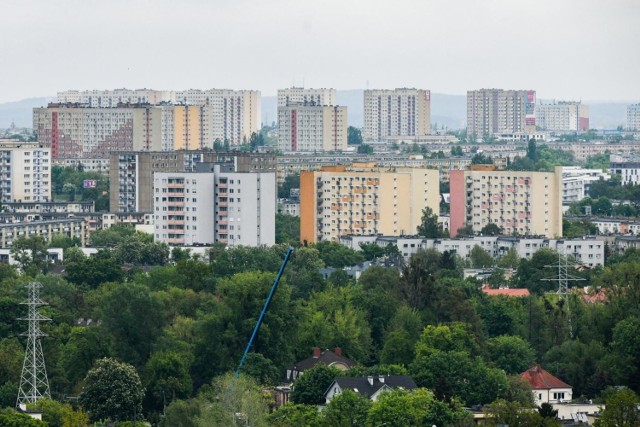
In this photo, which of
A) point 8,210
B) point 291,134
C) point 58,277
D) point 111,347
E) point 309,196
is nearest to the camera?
point 111,347

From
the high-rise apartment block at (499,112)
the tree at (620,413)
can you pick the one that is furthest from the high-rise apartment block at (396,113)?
the tree at (620,413)

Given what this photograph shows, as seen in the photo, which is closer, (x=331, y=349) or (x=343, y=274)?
(x=331, y=349)

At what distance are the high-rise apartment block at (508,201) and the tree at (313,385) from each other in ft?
101

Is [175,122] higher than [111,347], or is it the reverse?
[175,122]

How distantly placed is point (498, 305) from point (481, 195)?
85.5 feet

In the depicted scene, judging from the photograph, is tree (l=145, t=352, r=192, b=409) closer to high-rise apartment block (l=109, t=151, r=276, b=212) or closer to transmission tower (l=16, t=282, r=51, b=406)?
transmission tower (l=16, t=282, r=51, b=406)

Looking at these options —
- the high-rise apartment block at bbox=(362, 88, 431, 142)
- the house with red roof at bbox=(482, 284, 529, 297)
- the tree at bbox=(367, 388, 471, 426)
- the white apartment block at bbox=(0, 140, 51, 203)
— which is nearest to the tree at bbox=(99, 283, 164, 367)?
the tree at bbox=(367, 388, 471, 426)

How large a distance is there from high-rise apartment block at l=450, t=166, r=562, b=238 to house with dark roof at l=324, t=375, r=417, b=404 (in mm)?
31055

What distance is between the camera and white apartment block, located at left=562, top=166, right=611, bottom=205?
85.8 meters

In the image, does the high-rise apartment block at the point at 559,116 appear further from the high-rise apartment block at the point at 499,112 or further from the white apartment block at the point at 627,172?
the white apartment block at the point at 627,172

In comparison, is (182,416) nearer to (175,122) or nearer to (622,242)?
(622,242)

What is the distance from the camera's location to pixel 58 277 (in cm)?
4044

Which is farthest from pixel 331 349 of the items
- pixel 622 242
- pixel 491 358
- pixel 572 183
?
pixel 572 183

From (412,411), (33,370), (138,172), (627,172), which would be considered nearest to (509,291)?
(33,370)
